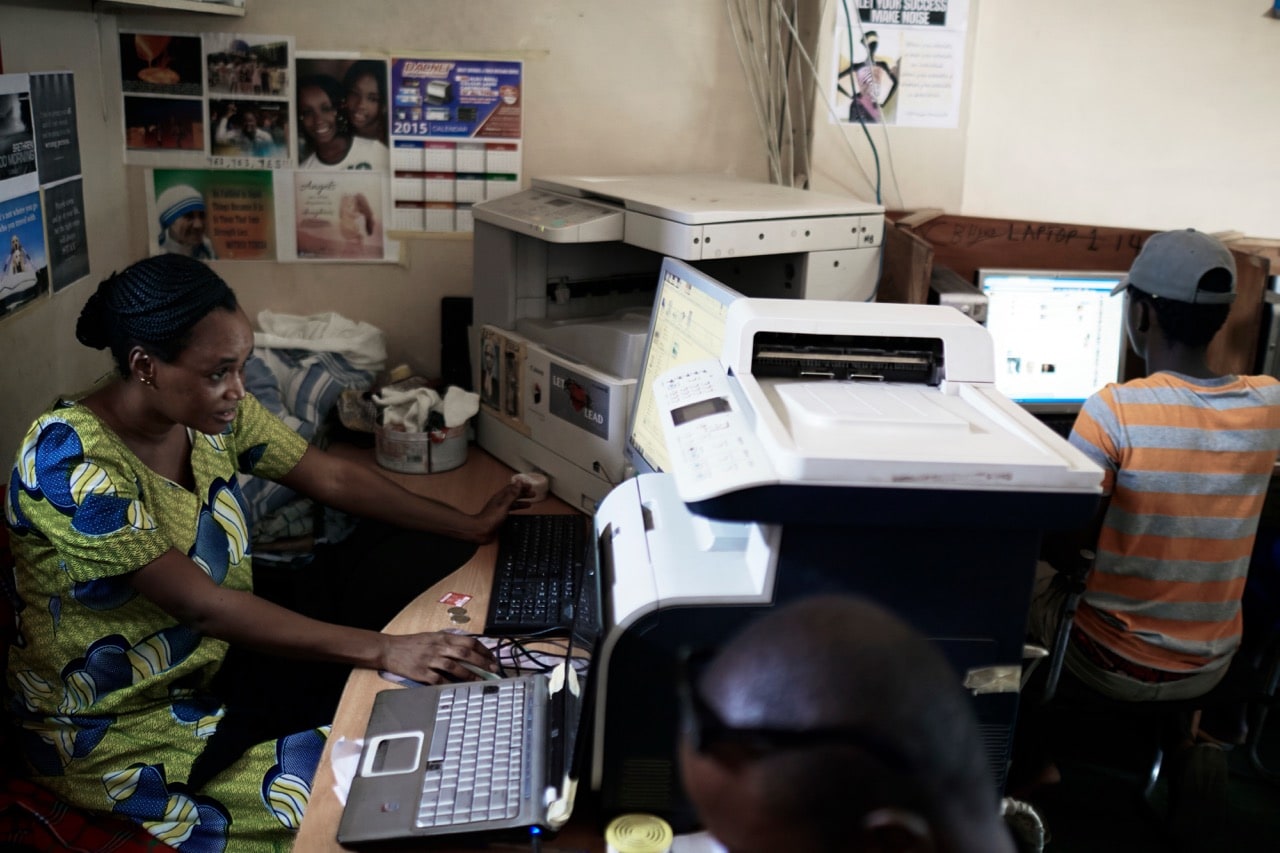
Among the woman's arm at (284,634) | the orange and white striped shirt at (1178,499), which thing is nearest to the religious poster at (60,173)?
the woman's arm at (284,634)

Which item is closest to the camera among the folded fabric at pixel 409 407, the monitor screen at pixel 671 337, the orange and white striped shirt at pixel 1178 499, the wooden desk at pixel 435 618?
the wooden desk at pixel 435 618

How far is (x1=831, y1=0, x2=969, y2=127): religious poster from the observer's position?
2684mm

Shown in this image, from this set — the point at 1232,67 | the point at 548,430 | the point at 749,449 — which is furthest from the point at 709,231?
the point at 1232,67

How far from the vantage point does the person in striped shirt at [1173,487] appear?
1.89m

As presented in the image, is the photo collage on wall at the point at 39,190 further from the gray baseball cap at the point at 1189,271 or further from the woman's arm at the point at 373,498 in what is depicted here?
the gray baseball cap at the point at 1189,271

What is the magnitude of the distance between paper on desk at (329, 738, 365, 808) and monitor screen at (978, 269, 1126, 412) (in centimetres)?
183

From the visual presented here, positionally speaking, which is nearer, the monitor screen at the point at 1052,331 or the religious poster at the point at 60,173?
the religious poster at the point at 60,173

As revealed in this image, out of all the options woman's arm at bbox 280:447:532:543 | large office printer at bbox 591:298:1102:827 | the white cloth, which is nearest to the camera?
large office printer at bbox 591:298:1102:827

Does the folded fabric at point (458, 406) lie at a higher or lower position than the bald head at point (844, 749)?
lower

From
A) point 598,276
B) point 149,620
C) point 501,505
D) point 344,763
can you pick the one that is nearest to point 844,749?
point 344,763

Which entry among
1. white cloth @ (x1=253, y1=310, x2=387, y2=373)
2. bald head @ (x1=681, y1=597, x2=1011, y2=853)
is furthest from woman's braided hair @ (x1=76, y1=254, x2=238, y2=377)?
bald head @ (x1=681, y1=597, x2=1011, y2=853)

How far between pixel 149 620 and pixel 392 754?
0.51 metres

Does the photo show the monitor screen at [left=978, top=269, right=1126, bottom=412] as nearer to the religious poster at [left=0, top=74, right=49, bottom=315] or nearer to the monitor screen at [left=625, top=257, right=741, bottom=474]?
the monitor screen at [left=625, top=257, right=741, bottom=474]

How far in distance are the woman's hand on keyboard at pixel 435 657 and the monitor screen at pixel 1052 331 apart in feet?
5.27
